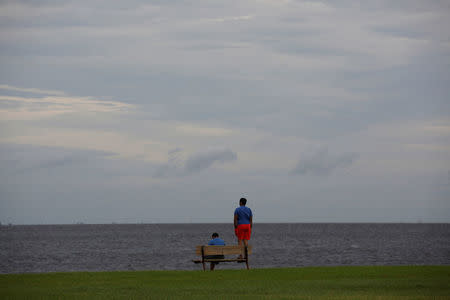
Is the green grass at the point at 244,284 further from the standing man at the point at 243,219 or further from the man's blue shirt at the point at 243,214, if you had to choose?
the man's blue shirt at the point at 243,214

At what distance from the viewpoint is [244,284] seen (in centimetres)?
1599

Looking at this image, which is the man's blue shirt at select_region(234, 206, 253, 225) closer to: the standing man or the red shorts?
the standing man

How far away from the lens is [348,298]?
13.1 metres

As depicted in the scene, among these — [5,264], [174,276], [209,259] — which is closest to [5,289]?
[174,276]

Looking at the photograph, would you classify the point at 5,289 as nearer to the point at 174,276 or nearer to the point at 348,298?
the point at 174,276

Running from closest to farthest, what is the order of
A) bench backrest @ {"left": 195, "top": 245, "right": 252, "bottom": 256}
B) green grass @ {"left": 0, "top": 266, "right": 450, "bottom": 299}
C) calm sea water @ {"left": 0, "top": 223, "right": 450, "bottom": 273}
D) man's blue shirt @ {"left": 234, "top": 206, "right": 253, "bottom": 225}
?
green grass @ {"left": 0, "top": 266, "right": 450, "bottom": 299}, bench backrest @ {"left": 195, "top": 245, "right": 252, "bottom": 256}, man's blue shirt @ {"left": 234, "top": 206, "right": 253, "bottom": 225}, calm sea water @ {"left": 0, "top": 223, "right": 450, "bottom": 273}

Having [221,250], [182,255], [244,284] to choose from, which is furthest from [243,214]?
[182,255]

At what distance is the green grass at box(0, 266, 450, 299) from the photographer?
13.8m

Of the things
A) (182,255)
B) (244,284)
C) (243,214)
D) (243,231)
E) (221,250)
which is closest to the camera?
(244,284)

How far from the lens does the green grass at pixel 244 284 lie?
13.8 m

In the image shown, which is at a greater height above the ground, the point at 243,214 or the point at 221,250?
the point at 243,214

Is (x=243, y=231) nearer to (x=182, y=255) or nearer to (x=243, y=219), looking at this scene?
(x=243, y=219)

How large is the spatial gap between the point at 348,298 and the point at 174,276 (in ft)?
22.2

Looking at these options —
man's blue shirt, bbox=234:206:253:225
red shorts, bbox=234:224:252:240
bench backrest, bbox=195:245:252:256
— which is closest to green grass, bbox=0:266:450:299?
bench backrest, bbox=195:245:252:256
